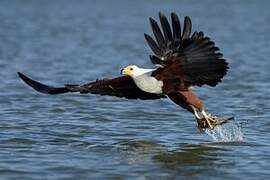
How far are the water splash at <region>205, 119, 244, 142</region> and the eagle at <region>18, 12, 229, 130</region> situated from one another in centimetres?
49

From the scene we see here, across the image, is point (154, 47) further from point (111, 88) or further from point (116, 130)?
point (116, 130)

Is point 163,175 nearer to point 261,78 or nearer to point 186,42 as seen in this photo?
point 186,42

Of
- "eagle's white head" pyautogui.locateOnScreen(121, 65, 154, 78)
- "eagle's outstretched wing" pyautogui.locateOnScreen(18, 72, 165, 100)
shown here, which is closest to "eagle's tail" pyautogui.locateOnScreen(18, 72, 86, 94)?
"eagle's outstretched wing" pyautogui.locateOnScreen(18, 72, 165, 100)

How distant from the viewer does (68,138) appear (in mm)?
11180

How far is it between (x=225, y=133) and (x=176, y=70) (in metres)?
1.57

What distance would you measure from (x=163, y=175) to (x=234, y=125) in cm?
290

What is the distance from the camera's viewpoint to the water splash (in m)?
11.2

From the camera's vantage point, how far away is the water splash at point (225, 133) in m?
11.2

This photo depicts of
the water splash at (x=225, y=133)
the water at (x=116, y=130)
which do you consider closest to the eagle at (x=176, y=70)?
the water splash at (x=225, y=133)

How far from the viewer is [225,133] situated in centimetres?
1135

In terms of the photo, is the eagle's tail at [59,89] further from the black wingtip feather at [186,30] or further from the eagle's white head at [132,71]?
the black wingtip feather at [186,30]

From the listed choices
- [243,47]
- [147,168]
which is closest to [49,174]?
[147,168]

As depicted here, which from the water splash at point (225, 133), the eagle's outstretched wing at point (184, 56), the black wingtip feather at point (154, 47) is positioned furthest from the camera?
the water splash at point (225, 133)

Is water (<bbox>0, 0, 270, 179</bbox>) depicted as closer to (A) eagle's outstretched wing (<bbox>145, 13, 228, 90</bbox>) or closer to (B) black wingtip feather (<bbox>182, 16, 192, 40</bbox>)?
(A) eagle's outstretched wing (<bbox>145, 13, 228, 90</bbox>)
